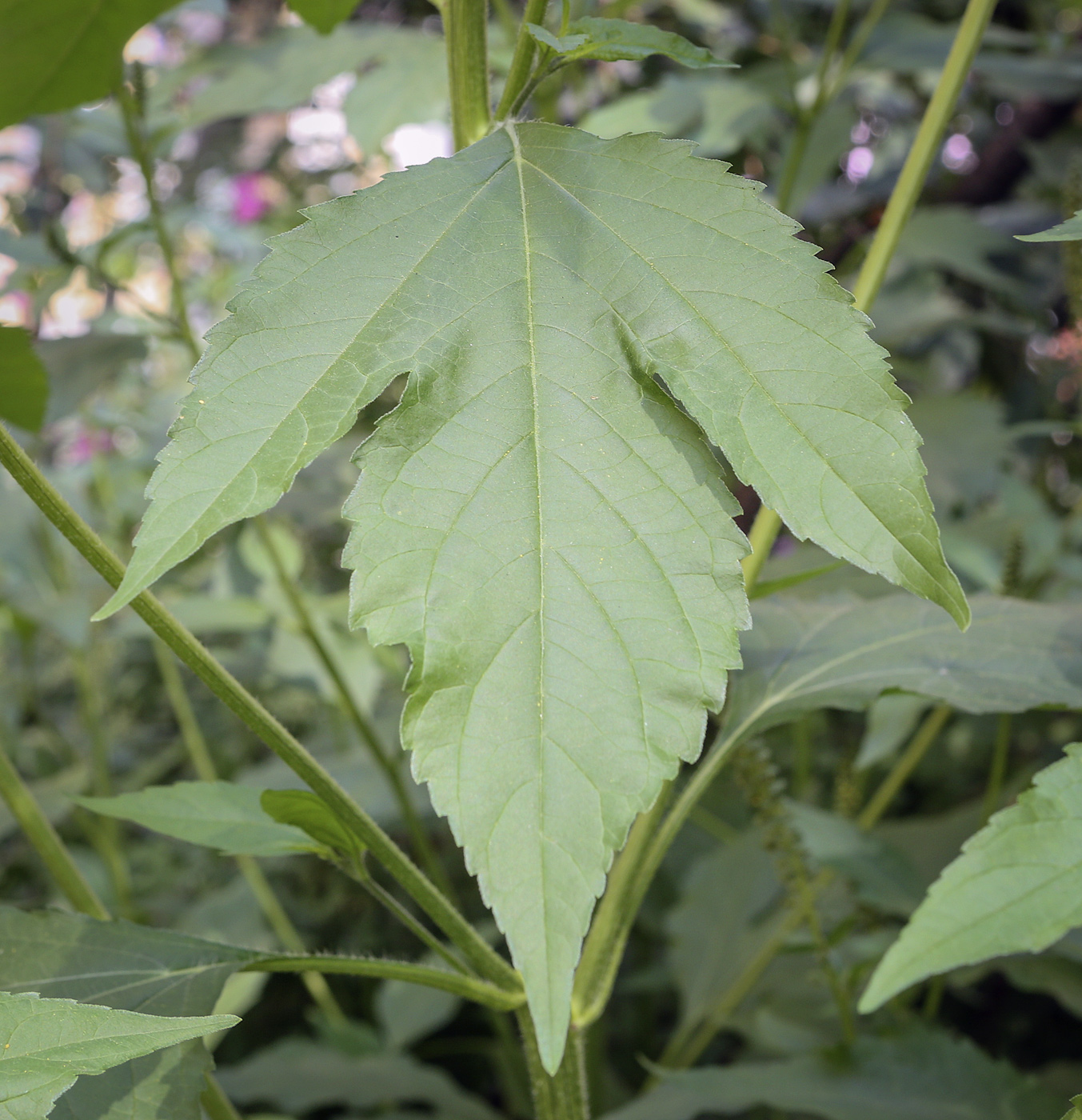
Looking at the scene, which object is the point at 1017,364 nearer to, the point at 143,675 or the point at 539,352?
the point at 539,352

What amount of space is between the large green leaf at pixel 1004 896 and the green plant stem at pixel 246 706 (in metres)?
0.16

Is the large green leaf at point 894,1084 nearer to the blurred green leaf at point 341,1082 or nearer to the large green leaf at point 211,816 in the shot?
the large green leaf at point 211,816

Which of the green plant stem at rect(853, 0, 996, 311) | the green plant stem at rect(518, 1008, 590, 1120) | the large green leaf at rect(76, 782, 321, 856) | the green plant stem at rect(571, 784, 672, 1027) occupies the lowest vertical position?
the green plant stem at rect(518, 1008, 590, 1120)

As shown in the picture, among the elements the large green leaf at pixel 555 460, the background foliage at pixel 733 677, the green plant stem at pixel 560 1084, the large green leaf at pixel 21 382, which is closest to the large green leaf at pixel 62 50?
the background foliage at pixel 733 677

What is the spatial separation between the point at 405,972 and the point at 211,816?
110mm

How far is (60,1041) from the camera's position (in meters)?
0.27

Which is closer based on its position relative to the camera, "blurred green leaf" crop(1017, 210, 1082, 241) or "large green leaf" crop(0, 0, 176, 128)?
"blurred green leaf" crop(1017, 210, 1082, 241)

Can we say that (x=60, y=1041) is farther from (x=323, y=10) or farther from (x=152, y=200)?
(x=152, y=200)

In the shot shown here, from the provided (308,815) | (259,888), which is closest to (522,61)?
(308,815)

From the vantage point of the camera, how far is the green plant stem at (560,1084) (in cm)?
43

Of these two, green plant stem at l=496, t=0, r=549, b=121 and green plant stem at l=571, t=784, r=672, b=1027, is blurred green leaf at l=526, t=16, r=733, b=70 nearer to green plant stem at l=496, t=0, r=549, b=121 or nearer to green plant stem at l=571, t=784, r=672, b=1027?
green plant stem at l=496, t=0, r=549, b=121

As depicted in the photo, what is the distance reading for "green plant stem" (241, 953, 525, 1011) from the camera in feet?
1.31

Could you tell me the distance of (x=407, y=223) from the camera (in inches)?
14.4

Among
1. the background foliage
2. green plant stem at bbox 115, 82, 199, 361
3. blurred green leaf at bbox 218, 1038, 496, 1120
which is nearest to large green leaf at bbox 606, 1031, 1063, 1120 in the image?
the background foliage
